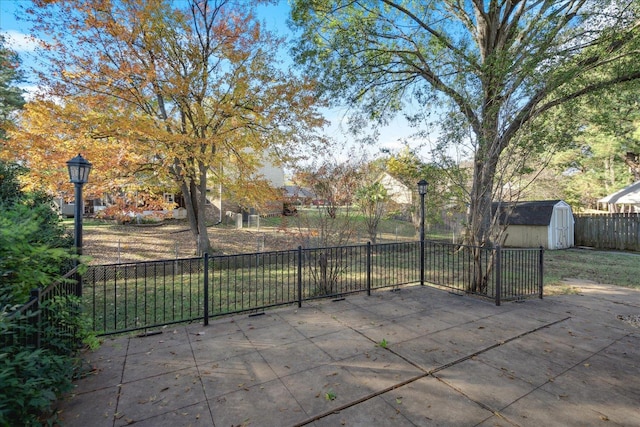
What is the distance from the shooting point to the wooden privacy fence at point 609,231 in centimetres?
1248

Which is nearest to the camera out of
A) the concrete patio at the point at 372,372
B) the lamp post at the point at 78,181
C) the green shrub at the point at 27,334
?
the green shrub at the point at 27,334

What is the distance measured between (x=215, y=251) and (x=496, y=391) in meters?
11.4

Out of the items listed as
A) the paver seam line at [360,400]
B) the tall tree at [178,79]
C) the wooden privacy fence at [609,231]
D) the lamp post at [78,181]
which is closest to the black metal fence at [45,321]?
the lamp post at [78,181]

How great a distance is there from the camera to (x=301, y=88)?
9.67 meters

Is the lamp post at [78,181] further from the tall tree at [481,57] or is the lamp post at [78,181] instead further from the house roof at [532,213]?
the house roof at [532,213]

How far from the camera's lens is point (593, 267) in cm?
943

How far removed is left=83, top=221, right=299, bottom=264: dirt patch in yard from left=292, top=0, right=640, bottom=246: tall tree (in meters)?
5.66

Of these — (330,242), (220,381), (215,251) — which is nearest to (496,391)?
(220,381)

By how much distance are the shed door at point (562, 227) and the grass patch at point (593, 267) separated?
1.95ft

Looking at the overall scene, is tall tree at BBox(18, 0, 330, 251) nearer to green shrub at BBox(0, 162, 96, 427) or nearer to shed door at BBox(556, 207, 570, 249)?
green shrub at BBox(0, 162, 96, 427)

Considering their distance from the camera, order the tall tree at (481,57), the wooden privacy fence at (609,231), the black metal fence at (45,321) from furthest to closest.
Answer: the wooden privacy fence at (609,231)
the tall tree at (481,57)
the black metal fence at (45,321)

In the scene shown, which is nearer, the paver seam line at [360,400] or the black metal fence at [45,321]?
the black metal fence at [45,321]

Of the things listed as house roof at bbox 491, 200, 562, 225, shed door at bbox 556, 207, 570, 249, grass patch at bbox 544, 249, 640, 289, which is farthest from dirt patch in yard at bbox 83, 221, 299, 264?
shed door at bbox 556, 207, 570, 249

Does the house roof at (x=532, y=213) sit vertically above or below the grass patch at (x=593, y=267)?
above
